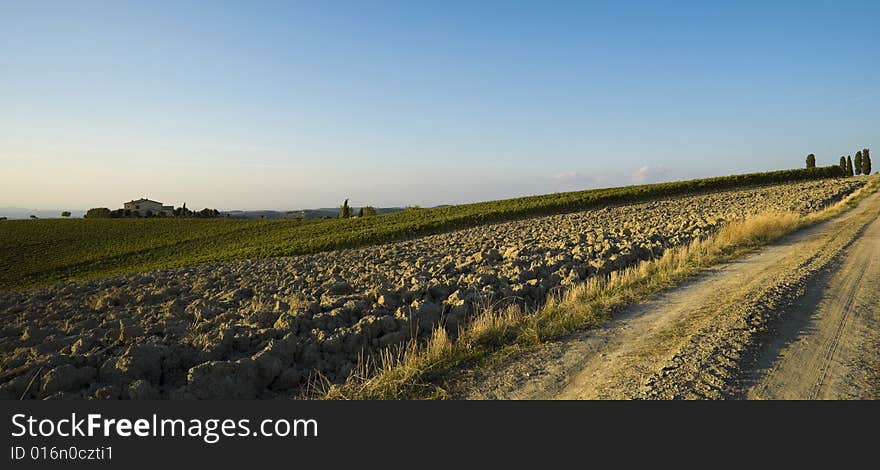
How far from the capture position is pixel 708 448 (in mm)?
3611

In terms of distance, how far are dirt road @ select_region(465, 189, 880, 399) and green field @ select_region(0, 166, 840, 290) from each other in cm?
2922

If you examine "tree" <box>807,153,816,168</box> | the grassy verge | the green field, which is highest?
"tree" <box>807,153,816,168</box>

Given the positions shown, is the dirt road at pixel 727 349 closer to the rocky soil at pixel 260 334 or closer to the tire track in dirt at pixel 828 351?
Result: the tire track in dirt at pixel 828 351

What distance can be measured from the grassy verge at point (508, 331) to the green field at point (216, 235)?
26.9 meters

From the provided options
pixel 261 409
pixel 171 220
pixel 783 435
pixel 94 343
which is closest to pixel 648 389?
pixel 783 435

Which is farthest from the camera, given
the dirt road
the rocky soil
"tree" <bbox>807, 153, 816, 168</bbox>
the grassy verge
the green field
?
"tree" <bbox>807, 153, 816, 168</bbox>

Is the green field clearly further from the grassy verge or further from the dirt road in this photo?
the dirt road

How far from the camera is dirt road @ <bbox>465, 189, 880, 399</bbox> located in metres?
4.81

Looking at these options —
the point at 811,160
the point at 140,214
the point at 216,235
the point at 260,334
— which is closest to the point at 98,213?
the point at 140,214

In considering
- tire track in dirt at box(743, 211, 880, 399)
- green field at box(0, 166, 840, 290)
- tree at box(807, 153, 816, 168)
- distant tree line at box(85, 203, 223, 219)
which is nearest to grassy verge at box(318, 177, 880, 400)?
tire track in dirt at box(743, 211, 880, 399)

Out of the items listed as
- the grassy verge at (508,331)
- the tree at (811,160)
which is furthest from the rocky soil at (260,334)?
the tree at (811,160)

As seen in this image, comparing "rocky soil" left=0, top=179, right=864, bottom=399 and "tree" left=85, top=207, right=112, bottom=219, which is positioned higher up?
"tree" left=85, top=207, right=112, bottom=219

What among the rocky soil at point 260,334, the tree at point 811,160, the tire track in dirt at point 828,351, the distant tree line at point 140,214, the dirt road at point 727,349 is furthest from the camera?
the distant tree line at point 140,214

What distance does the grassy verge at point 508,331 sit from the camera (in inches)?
203
